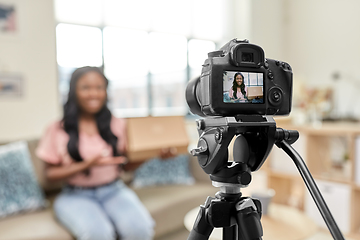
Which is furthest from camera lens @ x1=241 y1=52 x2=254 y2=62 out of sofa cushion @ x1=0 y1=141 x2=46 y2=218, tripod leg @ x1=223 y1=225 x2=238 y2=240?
sofa cushion @ x1=0 y1=141 x2=46 y2=218

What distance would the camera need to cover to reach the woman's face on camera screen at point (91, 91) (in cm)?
166

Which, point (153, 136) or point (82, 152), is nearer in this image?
point (82, 152)

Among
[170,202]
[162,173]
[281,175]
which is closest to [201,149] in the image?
[170,202]

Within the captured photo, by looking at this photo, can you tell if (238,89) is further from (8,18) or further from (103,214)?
(8,18)

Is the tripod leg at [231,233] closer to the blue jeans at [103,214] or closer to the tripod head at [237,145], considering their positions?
the tripod head at [237,145]

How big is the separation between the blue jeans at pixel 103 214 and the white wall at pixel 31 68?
1.04 m

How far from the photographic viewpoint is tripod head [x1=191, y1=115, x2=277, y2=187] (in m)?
0.55

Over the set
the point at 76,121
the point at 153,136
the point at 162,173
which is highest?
the point at 76,121

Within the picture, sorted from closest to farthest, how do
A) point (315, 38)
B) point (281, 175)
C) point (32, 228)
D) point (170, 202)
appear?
1. point (32, 228)
2. point (170, 202)
3. point (281, 175)
4. point (315, 38)

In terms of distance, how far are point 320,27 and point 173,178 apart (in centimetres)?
272

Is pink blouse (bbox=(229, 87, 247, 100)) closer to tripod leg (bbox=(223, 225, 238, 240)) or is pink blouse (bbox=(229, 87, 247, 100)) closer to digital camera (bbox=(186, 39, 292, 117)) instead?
digital camera (bbox=(186, 39, 292, 117))

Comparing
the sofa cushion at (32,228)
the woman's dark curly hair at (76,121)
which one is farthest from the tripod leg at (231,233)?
the woman's dark curly hair at (76,121)

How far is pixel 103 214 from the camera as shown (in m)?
1.53

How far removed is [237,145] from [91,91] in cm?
122
